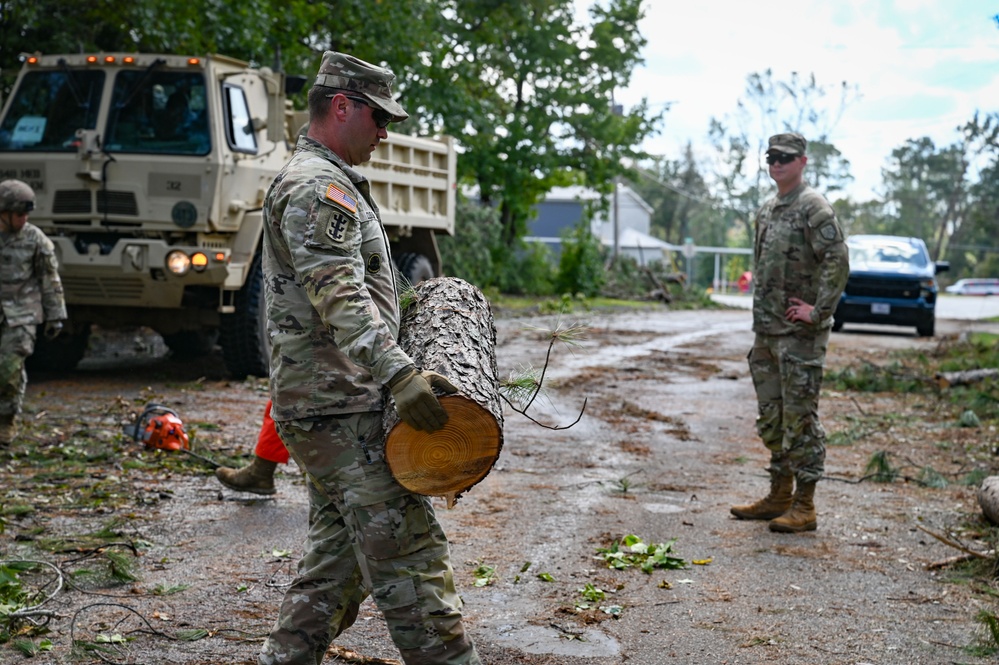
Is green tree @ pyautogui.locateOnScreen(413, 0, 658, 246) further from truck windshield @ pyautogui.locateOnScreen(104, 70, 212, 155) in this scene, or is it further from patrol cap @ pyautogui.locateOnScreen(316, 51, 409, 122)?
patrol cap @ pyautogui.locateOnScreen(316, 51, 409, 122)

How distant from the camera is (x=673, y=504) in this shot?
690 centimetres

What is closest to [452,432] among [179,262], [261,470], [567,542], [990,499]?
[567,542]

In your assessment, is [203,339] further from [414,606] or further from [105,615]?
[414,606]

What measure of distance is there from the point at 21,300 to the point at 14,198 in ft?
2.27

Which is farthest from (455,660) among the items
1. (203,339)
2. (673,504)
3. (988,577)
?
(203,339)


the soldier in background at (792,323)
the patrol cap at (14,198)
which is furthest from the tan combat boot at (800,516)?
the patrol cap at (14,198)

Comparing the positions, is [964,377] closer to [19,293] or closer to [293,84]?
[293,84]

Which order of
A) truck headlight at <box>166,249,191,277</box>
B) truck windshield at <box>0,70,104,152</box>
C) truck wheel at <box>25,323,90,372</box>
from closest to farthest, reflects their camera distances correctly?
truck headlight at <box>166,249,191,277</box> < truck windshield at <box>0,70,104,152</box> < truck wheel at <box>25,323,90,372</box>

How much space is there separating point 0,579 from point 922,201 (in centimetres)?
7685

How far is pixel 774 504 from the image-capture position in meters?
6.52

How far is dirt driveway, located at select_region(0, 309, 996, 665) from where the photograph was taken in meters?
4.48

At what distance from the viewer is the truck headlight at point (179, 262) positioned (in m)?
10.0

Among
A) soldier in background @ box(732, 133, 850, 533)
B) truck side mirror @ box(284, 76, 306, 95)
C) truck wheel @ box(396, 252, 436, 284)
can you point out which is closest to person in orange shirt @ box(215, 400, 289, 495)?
soldier in background @ box(732, 133, 850, 533)

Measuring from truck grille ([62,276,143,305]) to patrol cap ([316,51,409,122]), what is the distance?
23.5ft
